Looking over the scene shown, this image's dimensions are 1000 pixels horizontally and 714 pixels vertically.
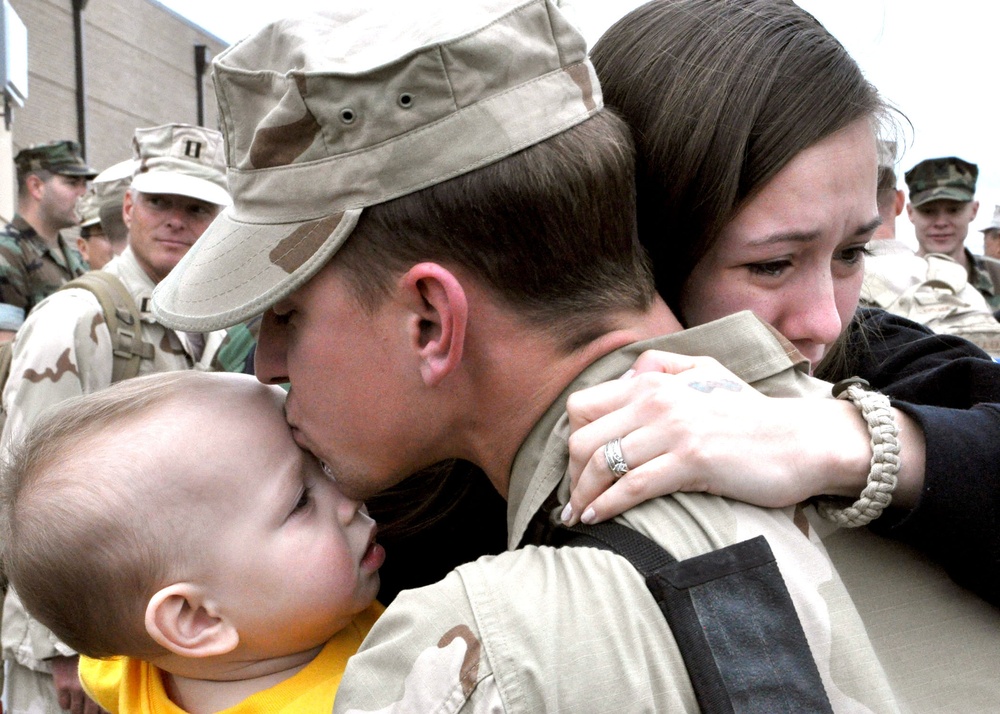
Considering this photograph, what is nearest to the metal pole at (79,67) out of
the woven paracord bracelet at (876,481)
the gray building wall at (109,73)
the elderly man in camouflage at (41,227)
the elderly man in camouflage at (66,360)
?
the gray building wall at (109,73)

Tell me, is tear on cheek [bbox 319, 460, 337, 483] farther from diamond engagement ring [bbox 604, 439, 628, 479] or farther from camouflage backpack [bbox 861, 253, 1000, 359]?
camouflage backpack [bbox 861, 253, 1000, 359]

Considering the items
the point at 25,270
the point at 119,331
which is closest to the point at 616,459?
the point at 119,331

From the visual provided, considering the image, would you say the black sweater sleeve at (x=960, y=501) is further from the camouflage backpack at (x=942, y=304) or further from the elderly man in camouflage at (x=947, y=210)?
the elderly man in camouflage at (x=947, y=210)

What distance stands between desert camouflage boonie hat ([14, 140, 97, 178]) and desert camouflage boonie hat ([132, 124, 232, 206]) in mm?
2949

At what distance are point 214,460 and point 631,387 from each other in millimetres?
783

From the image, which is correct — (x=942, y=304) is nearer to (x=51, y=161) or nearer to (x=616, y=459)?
(x=616, y=459)

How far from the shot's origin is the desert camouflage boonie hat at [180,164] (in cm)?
530

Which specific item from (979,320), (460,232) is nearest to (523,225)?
(460,232)

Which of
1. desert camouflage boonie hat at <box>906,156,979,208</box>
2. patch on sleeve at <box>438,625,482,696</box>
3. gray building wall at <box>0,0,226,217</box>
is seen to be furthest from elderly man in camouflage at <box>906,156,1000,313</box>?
patch on sleeve at <box>438,625,482,696</box>

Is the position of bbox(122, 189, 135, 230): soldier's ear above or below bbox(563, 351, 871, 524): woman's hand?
below

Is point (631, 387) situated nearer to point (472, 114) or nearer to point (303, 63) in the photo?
point (472, 114)

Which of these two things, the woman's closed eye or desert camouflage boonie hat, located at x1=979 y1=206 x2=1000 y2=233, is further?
desert camouflage boonie hat, located at x1=979 y1=206 x2=1000 y2=233

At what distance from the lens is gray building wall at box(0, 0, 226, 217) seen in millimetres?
12883

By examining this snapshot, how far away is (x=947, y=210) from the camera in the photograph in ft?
28.3
